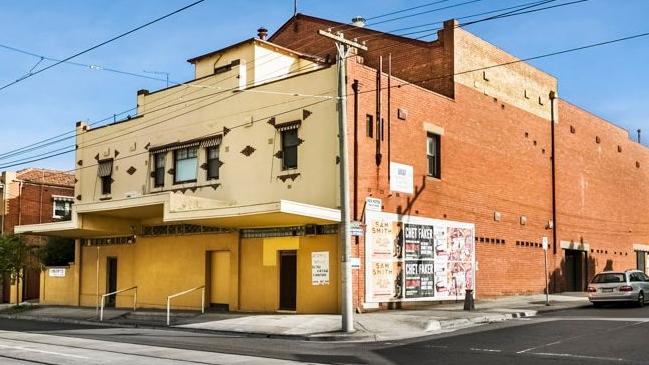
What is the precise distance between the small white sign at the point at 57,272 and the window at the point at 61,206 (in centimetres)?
877

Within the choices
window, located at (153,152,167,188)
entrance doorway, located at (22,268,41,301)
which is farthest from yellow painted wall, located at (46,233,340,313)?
entrance doorway, located at (22,268,41,301)

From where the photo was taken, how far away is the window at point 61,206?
43.4 m

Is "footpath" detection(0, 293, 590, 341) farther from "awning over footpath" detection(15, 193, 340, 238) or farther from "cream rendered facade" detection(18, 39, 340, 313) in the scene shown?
"awning over footpath" detection(15, 193, 340, 238)

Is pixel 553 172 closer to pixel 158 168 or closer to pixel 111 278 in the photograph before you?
pixel 158 168

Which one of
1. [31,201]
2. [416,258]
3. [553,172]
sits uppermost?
[553,172]

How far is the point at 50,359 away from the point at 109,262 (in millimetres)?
19873

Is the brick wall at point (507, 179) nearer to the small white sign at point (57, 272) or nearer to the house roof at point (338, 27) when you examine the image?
the house roof at point (338, 27)

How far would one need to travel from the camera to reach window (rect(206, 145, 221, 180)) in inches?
1085

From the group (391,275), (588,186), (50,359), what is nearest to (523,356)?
(50,359)

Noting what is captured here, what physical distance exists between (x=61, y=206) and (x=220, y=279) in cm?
2142

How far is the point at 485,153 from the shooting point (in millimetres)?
30375

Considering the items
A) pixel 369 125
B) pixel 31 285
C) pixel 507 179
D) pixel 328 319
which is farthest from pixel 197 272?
pixel 31 285

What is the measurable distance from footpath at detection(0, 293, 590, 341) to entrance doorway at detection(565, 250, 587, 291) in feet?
26.6

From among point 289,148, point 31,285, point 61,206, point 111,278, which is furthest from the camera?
point 61,206
